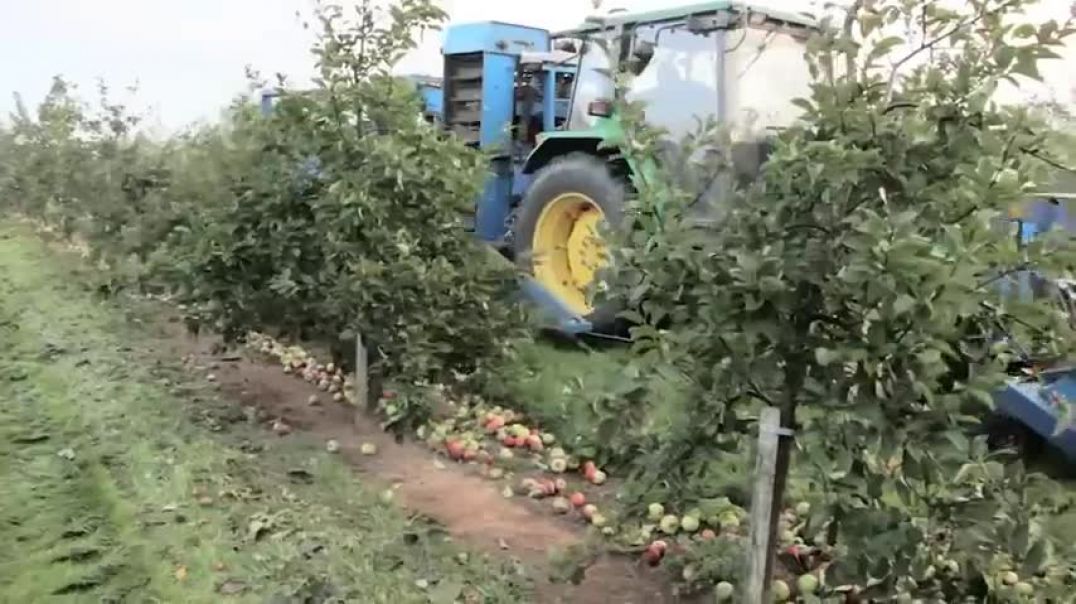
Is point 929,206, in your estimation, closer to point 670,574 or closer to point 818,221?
point 818,221

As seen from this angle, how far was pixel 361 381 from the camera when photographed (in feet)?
16.9

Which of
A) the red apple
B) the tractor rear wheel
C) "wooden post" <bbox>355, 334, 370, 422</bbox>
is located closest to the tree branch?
the red apple

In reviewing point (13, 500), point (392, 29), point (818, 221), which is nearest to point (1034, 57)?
point (818, 221)

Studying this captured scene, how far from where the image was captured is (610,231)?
2.91 meters

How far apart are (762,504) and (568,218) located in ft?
14.8

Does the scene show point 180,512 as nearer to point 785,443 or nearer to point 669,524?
point 669,524

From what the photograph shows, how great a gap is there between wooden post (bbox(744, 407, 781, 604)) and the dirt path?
470 mm

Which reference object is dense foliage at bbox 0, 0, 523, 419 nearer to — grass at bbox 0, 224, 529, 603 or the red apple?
the red apple

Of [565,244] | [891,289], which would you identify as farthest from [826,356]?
[565,244]

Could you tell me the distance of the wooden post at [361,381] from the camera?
5082mm

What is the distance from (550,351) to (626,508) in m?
3.67

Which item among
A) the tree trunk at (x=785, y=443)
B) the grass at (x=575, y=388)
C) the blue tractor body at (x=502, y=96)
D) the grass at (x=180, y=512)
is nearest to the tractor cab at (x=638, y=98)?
the grass at (x=575, y=388)

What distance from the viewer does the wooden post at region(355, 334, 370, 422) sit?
5.08 metres

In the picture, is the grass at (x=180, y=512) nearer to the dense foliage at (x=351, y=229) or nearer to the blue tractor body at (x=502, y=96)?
the dense foliage at (x=351, y=229)
